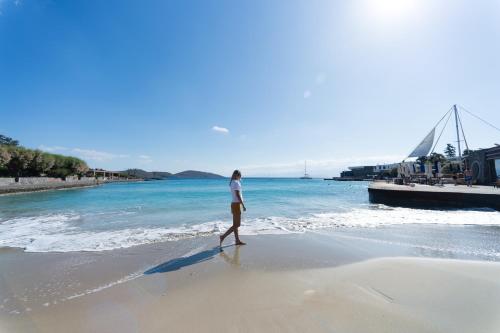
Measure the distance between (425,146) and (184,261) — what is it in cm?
4799

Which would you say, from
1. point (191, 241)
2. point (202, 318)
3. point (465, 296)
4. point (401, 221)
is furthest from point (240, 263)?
point (401, 221)

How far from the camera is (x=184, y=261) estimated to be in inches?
188

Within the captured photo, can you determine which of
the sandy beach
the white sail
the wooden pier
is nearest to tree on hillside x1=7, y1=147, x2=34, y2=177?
the sandy beach

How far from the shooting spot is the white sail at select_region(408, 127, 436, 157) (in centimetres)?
3931

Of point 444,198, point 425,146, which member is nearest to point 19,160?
point 444,198

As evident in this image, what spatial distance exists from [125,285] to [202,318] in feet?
5.92

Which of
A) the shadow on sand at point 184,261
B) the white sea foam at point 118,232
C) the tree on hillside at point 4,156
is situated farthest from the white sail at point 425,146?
the tree on hillside at point 4,156

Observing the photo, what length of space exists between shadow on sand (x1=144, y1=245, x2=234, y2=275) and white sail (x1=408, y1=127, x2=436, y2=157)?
45.7 meters

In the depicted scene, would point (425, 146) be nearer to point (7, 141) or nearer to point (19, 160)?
point (19, 160)

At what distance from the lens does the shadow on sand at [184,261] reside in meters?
4.31

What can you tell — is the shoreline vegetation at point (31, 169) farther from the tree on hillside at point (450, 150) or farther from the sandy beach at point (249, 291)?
the tree on hillside at point (450, 150)

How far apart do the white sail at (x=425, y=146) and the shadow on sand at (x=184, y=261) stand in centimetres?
4572

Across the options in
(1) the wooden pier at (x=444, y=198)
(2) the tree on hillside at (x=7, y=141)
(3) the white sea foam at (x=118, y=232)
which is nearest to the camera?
(3) the white sea foam at (x=118, y=232)

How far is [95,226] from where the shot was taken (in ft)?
28.8
